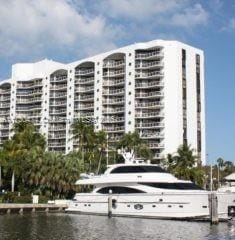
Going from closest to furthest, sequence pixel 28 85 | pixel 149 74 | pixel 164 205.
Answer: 1. pixel 164 205
2. pixel 149 74
3. pixel 28 85

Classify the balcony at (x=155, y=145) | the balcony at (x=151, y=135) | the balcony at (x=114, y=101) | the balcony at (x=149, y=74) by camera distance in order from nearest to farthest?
the balcony at (x=155, y=145)
the balcony at (x=151, y=135)
the balcony at (x=149, y=74)
the balcony at (x=114, y=101)

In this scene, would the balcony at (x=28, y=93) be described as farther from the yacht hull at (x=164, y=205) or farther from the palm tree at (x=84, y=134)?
the yacht hull at (x=164, y=205)

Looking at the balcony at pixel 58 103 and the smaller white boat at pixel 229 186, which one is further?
the balcony at pixel 58 103

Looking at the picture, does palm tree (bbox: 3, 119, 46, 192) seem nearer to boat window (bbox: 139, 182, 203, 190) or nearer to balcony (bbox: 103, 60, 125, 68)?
boat window (bbox: 139, 182, 203, 190)

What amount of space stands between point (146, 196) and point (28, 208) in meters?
18.7

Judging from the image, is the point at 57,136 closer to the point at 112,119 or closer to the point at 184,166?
the point at 112,119

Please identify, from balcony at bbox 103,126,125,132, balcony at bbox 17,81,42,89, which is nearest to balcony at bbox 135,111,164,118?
balcony at bbox 103,126,125,132

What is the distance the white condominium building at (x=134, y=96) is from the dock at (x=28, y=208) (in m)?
43.6

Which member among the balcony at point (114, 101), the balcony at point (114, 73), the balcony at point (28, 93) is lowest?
the balcony at point (114, 101)

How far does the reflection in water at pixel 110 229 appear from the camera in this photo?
37375 millimetres

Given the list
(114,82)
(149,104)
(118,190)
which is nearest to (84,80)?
(114,82)

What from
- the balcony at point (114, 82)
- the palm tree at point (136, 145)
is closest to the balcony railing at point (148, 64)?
the balcony at point (114, 82)

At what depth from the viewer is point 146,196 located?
52.0 meters

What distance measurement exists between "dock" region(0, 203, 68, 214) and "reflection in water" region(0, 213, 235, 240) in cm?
1140
